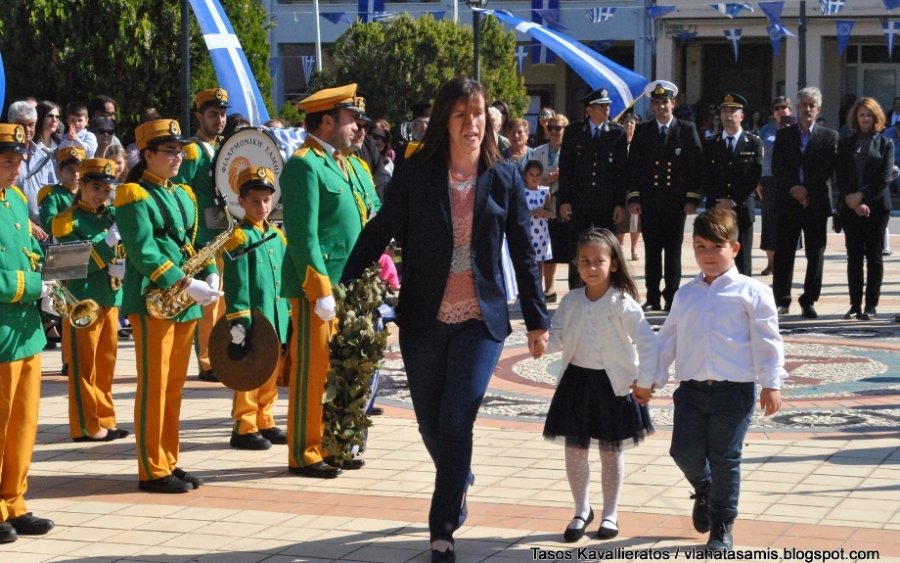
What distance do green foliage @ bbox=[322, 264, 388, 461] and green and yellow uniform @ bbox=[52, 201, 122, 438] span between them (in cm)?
171

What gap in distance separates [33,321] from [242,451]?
2.05 metres

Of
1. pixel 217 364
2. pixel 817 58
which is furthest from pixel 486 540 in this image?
pixel 817 58

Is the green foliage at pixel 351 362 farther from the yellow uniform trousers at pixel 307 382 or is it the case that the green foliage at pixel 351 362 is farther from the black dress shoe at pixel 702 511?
the black dress shoe at pixel 702 511

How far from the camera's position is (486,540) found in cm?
654

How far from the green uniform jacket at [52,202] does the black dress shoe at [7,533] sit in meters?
3.47

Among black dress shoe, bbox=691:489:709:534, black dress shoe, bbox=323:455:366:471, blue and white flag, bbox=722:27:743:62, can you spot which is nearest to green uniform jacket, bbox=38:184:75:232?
black dress shoe, bbox=323:455:366:471

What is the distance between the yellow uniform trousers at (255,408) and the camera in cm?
863

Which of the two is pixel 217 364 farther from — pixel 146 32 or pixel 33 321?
pixel 146 32

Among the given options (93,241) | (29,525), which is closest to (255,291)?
(93,241)

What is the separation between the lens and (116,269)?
29.4 ft

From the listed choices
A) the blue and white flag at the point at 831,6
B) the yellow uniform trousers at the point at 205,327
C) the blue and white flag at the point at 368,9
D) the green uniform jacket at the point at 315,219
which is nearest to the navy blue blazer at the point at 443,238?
the green uniform jacket at the point at 315,219

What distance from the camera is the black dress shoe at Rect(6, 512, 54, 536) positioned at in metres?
6.78

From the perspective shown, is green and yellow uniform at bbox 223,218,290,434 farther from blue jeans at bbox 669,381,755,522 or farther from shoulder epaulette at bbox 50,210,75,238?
blue jeans at bbox 669,381,755,522

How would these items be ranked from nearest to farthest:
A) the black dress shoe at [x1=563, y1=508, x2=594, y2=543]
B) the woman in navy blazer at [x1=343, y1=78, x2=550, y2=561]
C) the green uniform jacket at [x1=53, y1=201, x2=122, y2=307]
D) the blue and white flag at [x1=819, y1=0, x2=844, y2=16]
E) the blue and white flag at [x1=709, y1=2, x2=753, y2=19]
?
the woman in navy blazer at [x1=343, y1=78, x2=550, y2=561], the black dress shoe at [x1=563, y1=508, x2=594, y2=543], the green uniform jacket at [x1=53, y1=201, x2=122, y2=307], the blue and white flag at [x1=819, y1=0, x2=844, y2=16], the blue and white flag at [x1=709, y1=2, x2=753, y2=19]
